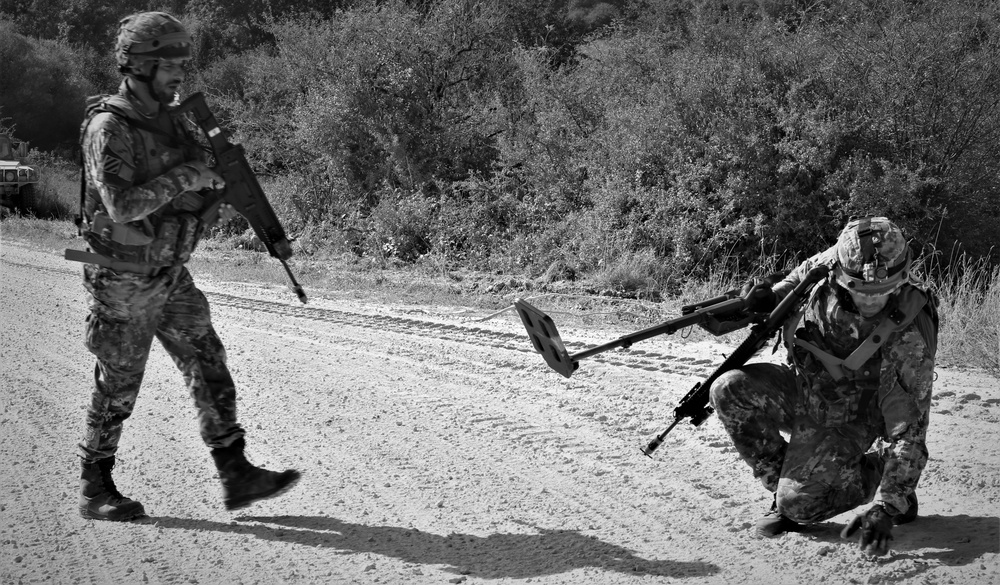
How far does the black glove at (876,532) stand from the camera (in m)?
3.47

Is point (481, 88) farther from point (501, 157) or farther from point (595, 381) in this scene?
point (595, 381)

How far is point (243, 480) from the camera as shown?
4.04m

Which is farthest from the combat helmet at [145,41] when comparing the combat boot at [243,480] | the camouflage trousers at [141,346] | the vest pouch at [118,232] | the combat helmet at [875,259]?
the combat helmet at [875,259]

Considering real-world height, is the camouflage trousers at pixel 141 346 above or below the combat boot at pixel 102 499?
above

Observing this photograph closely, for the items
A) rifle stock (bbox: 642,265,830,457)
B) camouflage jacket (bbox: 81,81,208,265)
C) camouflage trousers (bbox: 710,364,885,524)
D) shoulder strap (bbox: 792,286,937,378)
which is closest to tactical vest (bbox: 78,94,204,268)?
camouflage jacket (bbox: 81,81,208,265)

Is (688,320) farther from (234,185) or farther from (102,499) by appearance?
(102,499)

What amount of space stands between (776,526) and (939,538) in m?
0.65

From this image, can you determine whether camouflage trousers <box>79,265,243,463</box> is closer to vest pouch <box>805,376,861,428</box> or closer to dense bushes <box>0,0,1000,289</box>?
vest pouch <box>805,376,861,428</box>

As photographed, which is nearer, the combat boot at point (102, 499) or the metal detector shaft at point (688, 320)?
the metal detector shaft at point (688, 320)

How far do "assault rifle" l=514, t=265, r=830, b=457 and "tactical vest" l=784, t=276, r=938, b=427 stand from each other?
0.11 meters

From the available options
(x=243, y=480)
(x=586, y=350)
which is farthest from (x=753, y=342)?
(x=243, y=480)

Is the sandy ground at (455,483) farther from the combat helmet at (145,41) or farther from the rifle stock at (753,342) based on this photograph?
the combat helmet at (145,41)

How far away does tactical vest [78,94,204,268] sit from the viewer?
12.9 ft

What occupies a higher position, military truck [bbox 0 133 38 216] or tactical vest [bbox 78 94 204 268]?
tactical vest [bbox 78 94 204 268]
